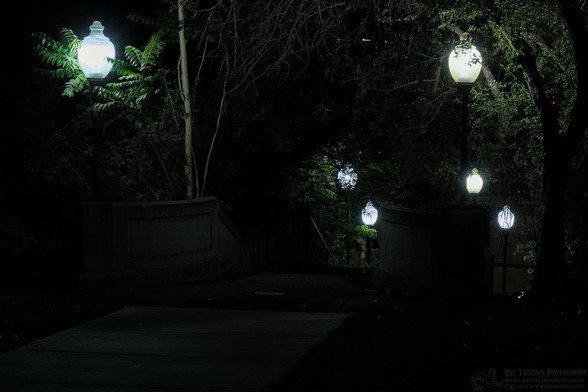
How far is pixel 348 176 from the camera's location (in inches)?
934

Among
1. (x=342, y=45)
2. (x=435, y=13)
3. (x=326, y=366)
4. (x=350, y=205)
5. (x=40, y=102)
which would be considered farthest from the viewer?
(x=350, y=205)

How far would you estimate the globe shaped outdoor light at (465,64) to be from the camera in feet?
45.3

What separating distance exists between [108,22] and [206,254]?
16.2 m

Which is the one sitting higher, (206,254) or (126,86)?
(126,86)

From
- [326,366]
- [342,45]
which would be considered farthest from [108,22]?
[326,366]

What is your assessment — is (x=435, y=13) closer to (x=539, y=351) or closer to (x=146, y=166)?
(x=146, y=166)

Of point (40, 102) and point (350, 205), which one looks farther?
point (350, 205)

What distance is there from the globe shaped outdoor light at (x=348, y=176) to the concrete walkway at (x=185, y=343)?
398 inches

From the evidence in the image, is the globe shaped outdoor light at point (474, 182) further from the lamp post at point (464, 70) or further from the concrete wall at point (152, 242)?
the lamp post at point (464, 70)

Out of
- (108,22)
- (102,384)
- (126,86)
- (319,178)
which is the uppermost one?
(108,22)

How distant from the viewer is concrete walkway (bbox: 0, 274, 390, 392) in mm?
7750

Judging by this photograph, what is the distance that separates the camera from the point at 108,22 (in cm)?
→ 2970

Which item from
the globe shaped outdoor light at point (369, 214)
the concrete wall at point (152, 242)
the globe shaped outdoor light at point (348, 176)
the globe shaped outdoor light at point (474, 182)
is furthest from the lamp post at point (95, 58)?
the globe shaped outdoor light at point (369, 214)

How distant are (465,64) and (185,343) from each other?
6.55 metres
